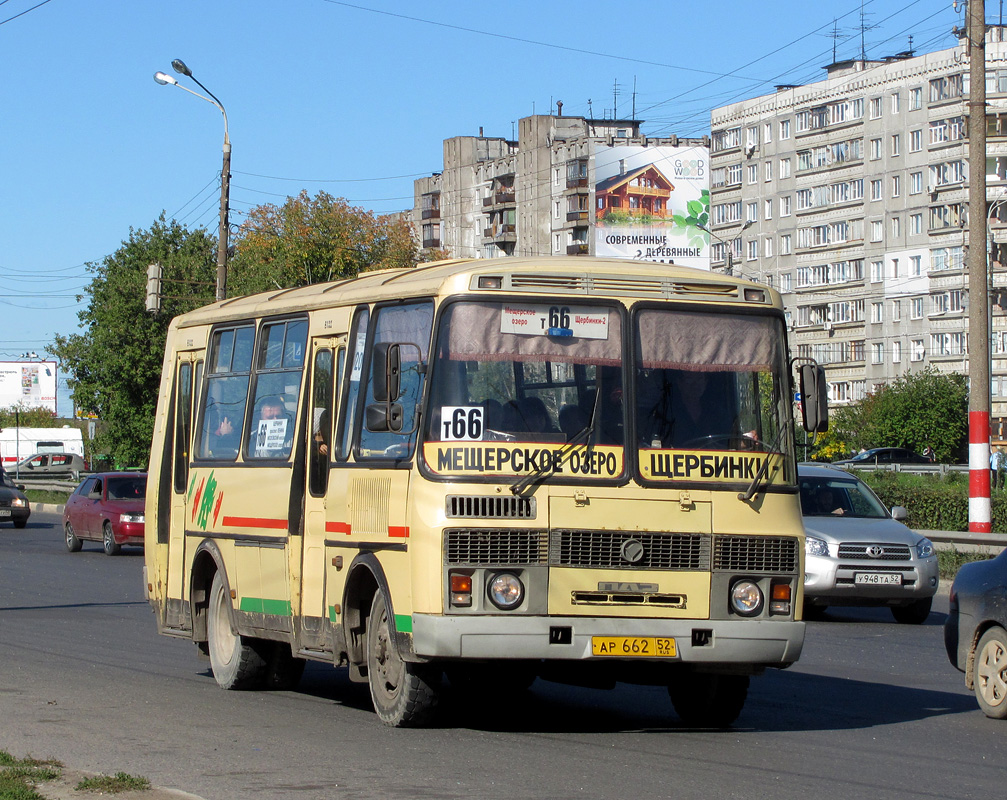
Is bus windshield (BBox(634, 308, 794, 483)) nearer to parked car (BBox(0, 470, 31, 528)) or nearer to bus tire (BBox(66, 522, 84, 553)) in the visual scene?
bus tire (BBox(66, 522, 84, 553))

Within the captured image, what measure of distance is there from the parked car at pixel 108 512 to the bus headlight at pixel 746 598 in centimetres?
2346

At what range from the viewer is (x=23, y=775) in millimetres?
7945

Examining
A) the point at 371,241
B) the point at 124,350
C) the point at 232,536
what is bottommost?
the point at 232,536

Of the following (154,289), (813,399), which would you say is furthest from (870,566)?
(154,289)

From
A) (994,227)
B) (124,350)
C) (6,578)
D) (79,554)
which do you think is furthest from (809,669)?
(994,227)

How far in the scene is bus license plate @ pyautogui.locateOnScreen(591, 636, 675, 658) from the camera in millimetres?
9469

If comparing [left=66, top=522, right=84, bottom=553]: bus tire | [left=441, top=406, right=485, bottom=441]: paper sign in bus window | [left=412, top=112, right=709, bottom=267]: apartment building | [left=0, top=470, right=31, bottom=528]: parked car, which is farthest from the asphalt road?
[left=412, top=112, right=709, bottom=267]: apartment building

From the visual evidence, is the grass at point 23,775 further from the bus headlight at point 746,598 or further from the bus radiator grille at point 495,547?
the bus headlight at point 746,598

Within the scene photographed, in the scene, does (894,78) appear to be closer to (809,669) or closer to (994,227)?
(994,227)

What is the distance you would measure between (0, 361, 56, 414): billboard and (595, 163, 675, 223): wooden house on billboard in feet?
265

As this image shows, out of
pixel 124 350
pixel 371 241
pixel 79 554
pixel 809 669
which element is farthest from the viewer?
pixel 371 241

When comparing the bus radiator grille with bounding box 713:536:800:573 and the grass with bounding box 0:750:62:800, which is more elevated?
the bus radiator grille with bounding box 713:536:800:573

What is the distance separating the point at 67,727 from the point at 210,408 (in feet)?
12.3

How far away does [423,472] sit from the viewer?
955 cm
